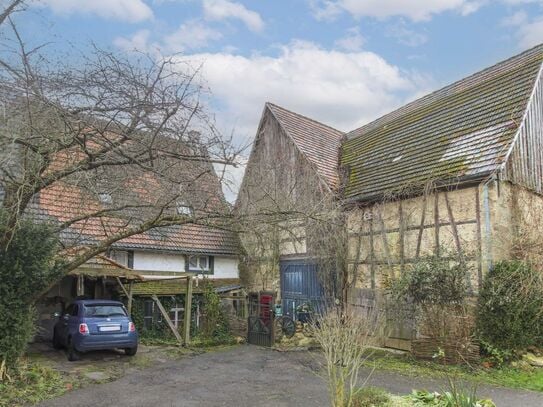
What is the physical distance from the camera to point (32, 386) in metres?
8.35

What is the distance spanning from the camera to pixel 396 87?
1164 cm

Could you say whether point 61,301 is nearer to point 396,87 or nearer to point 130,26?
point 130,26

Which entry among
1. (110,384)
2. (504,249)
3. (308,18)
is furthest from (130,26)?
(504,249)

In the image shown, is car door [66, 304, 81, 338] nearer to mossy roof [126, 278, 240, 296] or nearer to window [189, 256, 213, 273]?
mossy roof [126, 278, 240, 296]

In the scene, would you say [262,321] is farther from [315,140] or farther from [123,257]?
[315,140]

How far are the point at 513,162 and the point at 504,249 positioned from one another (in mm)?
2269

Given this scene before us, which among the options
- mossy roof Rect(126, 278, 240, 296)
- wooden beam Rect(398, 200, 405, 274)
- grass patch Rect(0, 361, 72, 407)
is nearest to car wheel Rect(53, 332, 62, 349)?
mossy roof Rect(126, 278, 240, 296)

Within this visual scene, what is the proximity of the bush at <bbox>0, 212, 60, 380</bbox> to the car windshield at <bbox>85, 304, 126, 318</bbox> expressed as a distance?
7.50 ft

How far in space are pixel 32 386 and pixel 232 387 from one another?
3517 mm

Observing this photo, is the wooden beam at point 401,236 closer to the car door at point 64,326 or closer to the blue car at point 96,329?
the blue car at point 96,329

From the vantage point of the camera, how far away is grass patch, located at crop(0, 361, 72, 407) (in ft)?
25.1

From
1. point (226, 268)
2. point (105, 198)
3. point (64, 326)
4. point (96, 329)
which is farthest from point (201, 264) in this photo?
point (105, 198)

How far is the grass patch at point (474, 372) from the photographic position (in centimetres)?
886

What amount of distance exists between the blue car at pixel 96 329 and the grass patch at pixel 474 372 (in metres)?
5.93
